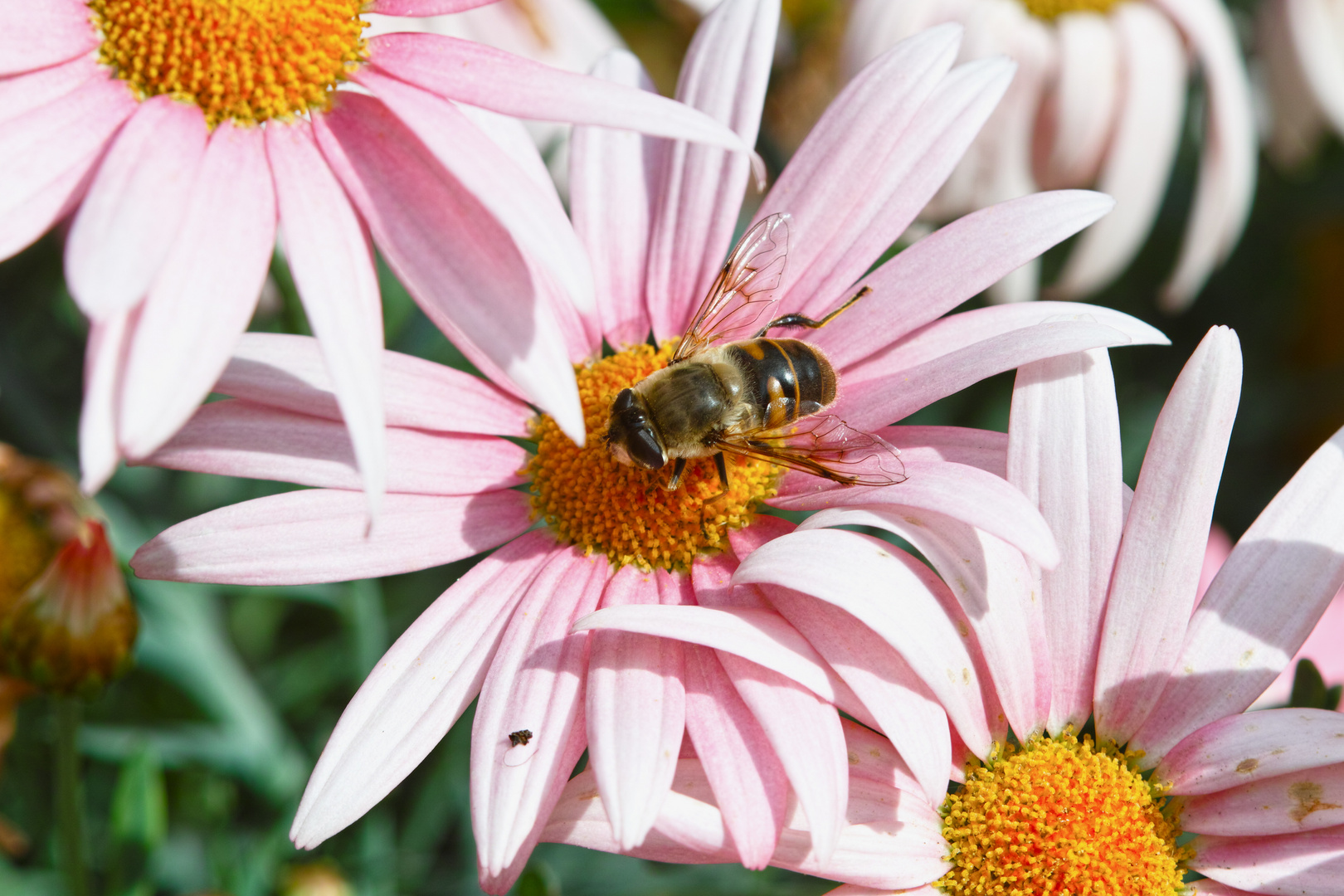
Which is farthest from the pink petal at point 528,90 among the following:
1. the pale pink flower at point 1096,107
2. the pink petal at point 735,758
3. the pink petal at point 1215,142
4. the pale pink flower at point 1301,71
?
the pale pink flower at point 1301,71

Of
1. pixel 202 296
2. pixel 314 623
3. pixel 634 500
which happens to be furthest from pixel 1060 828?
pixel 314 623

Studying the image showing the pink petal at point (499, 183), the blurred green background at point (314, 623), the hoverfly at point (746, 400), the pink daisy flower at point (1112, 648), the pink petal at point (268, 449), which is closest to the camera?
the pink petal at point (499, 183)

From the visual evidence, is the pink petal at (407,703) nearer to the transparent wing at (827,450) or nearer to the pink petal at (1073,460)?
the transparent wing at (827,450)

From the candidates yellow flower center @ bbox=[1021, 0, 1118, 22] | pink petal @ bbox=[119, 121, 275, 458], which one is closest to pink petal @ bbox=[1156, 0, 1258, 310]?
yellow flower center @ bbox=[1021, 0, 1118, 22]

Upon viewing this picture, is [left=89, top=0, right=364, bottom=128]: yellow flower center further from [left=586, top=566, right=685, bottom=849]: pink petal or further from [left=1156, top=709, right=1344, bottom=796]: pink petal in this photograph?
[left=1156, top=709, right=1344, bottom=796]: pink petal

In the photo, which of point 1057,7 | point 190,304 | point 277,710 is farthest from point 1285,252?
point 190,304

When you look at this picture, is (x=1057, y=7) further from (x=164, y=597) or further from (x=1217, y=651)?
(x=164, y=597)
